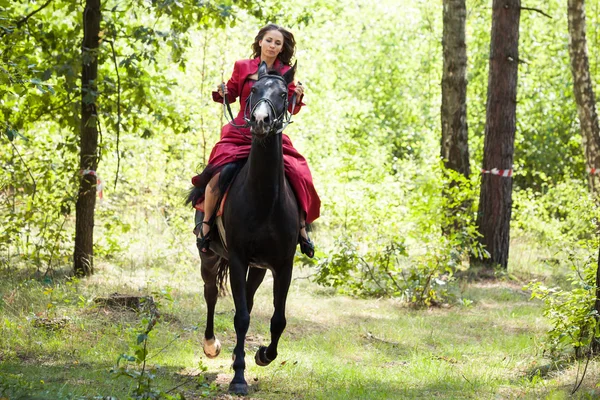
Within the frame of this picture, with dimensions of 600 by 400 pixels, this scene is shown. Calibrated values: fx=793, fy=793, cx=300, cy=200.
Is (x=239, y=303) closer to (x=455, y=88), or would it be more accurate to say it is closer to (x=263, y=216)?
(x=263, y=216)

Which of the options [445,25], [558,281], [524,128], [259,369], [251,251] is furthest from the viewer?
[524,128]

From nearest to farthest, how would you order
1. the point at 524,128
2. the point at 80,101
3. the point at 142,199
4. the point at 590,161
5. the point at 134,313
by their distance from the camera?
the point at 134,313, the point at 80,101, the point at 142,199, the point at 590,161, the point at 524,128

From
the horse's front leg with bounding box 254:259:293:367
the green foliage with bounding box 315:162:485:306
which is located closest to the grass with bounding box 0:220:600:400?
the horse's front leg with bounding box 254:259:293:367

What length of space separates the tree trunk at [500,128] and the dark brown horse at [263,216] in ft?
25.9

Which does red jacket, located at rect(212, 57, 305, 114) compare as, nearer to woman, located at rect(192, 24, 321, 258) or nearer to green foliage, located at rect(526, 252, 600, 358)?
woman, located at rect(192, 24, 321, 258)

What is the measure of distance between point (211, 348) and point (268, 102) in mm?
2751

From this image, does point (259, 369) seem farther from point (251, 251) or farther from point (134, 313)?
point (134, 313)

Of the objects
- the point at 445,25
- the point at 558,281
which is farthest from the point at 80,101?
the point at 558,281

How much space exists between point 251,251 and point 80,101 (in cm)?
558

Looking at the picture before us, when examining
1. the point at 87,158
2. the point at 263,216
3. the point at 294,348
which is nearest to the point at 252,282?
the point at 263,216

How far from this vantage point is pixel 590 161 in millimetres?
17078

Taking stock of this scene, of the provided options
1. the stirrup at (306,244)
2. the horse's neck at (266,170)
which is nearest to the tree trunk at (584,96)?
the stirrup at (306,244)

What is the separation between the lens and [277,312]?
670cm

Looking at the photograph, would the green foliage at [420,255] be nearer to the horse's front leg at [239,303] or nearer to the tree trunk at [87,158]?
the tree trunk at [87,158]
